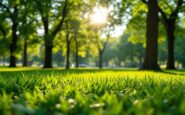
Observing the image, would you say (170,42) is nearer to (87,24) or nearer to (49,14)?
(49,14)

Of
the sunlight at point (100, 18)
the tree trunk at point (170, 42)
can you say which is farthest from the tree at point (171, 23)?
the sunlight at point (100, 18)

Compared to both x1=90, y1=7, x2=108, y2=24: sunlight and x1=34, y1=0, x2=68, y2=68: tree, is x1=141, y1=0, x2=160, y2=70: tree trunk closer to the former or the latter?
x1=34, y1=0, x2=68, y2=68: tree

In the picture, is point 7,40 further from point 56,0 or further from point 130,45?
point 130,45

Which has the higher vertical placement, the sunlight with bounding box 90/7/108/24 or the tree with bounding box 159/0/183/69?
the sunlight with bounding box 90/7/108/24

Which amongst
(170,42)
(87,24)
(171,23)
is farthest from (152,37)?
(87,24)

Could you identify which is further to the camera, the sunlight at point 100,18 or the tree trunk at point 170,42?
the sunlight at point 100,18

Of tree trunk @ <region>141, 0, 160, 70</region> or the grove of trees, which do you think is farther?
the grove of trees

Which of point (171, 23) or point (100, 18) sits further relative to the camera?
point (100, 18)

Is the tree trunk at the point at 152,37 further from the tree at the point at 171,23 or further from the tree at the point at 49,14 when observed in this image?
the tree at the point at 49,14

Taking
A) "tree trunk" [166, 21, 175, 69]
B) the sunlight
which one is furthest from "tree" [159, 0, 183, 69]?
the sunlight

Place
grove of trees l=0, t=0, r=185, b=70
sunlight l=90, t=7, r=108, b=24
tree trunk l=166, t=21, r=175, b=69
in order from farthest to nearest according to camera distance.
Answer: sunlight l=90, t=7, r=108, b=24
tree trunk l=166, t=21, r=175, b=69
grove of trees l=0, t=0, r=185, b=70

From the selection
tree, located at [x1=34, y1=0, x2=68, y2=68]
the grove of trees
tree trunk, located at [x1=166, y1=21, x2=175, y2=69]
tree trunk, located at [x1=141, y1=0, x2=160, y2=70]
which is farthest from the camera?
tree trunk, located at [x1=166, y1=21, x2=175, y2=69]

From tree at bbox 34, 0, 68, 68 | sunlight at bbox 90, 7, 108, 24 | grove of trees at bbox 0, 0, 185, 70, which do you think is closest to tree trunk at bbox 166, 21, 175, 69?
grove of trees at bbox 0, 0, 185, 70

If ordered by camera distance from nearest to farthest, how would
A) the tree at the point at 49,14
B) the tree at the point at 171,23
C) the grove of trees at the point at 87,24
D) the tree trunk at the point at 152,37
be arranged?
the tree trunk at the point at 152,37
the grove of trees at the point at 87,24
the tree at the point at 49,14
the tree at the point at 171,23
